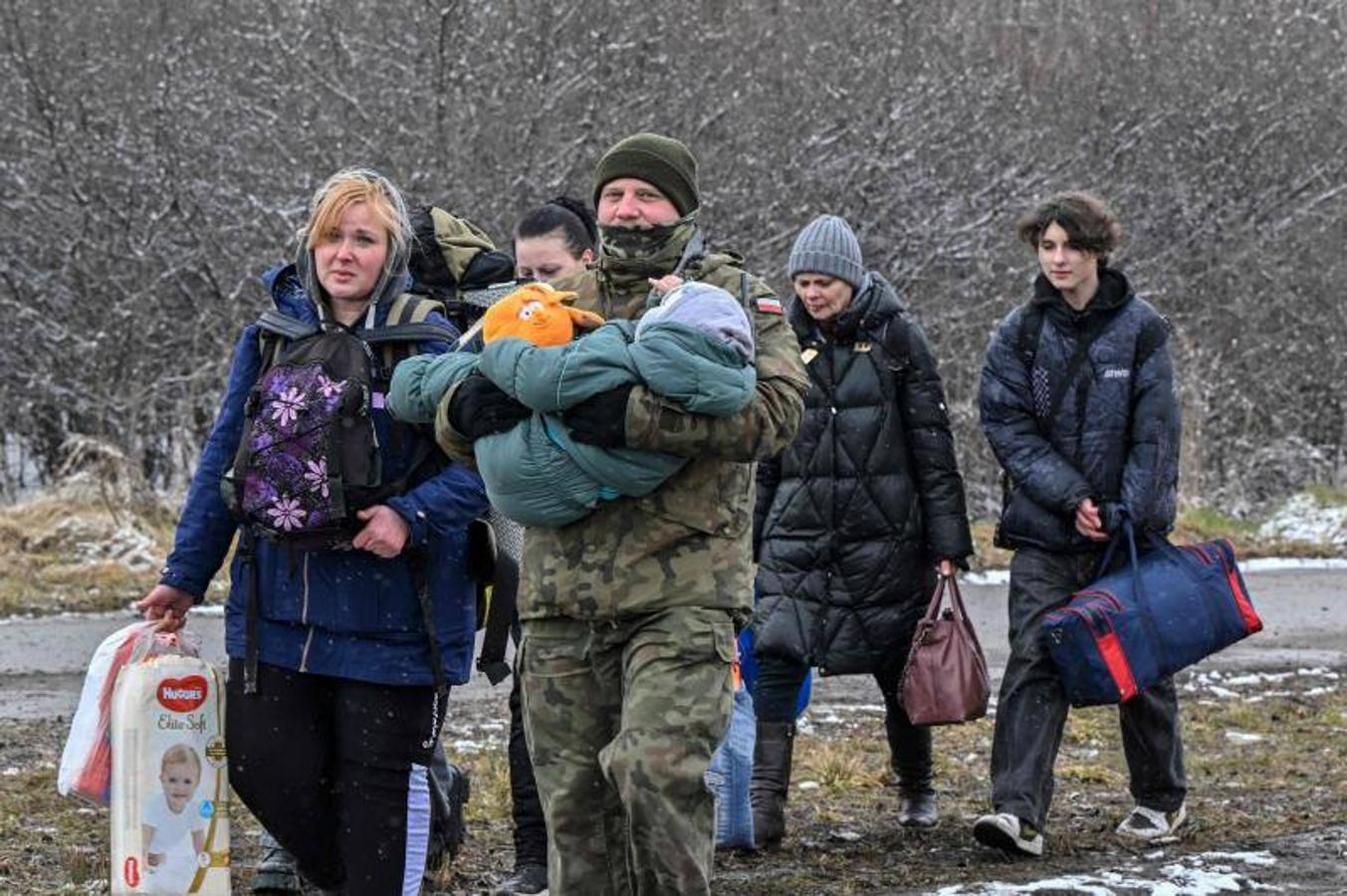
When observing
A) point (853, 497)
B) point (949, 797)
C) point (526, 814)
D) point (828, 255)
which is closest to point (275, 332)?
point (526, 814)

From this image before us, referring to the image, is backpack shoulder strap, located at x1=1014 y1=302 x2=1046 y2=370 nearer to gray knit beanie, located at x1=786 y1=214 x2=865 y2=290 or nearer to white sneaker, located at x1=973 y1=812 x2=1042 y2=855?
gray knit beanie, located at x1=786 y1=214 x2=865 y2=290

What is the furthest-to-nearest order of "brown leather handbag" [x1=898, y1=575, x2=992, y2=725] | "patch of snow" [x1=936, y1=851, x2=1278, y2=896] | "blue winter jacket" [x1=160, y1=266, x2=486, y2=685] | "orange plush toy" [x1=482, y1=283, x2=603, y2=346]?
1. "brown leather handbag" [x1=898, y1=575, x2=992, y2=725]
2. "patch of snow" [x1=936, y1=851, x2=1278, y2=896]
3. "blue winter jacket" [x1=160, y1=266, x2=486, y2=685]
4. "orange plush toy" [x1=482, y1=283, x2=603, y2=346]

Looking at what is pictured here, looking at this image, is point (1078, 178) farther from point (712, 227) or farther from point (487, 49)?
point (487, 49)

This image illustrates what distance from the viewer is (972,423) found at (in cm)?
1816

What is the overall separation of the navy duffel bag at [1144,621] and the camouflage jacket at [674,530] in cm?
199

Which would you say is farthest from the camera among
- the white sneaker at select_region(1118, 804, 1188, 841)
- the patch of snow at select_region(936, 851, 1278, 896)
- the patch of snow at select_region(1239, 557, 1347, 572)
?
the patch of snow at select_region(1239, 557, 1347, 572)

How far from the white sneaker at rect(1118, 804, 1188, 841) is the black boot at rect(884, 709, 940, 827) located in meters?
0.62

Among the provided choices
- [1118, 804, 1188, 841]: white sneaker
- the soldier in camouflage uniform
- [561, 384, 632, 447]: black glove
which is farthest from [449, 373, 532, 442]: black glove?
[1118, 804, 1188, 841]: white sneaker

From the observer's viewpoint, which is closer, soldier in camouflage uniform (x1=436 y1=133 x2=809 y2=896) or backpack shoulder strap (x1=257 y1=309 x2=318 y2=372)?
soldier in camouflage uniform (x1=436 y1=133 x2=809 y2=896)

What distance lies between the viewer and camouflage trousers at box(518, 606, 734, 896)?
3.86 metres

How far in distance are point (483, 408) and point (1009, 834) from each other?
252 cm

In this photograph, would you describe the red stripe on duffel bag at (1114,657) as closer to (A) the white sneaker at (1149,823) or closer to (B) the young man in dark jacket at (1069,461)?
(B) the young man in dark jacket at (1069,461)

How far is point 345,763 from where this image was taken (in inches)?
171

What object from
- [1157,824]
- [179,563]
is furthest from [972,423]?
[179,563]
